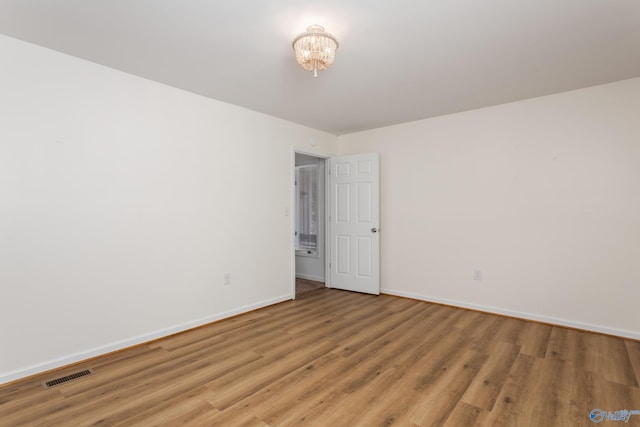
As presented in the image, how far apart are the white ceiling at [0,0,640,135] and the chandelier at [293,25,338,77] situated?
6 centimetres

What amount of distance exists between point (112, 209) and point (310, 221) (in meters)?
3.50

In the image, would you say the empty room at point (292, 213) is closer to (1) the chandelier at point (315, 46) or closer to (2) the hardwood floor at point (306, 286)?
(1) the chandelier at point (315, 46)

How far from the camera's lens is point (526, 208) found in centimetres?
357

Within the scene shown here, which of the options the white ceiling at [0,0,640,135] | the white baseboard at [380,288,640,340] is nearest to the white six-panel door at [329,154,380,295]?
the white baseboard at [380,288,640,340]

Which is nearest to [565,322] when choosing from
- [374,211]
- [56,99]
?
[374,211]

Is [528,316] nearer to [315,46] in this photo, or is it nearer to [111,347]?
[315,46]

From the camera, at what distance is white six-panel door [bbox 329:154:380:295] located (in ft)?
15.2

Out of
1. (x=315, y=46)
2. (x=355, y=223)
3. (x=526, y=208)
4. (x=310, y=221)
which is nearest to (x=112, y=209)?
(x=315, y=46)

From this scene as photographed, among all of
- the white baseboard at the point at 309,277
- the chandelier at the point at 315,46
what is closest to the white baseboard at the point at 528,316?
the white baseboard at the point at 309,277

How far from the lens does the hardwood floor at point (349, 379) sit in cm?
188

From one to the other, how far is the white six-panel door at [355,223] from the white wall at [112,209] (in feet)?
4.66

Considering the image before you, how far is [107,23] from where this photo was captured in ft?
6.93

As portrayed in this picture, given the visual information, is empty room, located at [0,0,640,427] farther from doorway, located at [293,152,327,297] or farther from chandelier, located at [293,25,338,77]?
doorway, located at [293,152,327,297]

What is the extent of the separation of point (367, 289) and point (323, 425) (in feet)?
9.79
